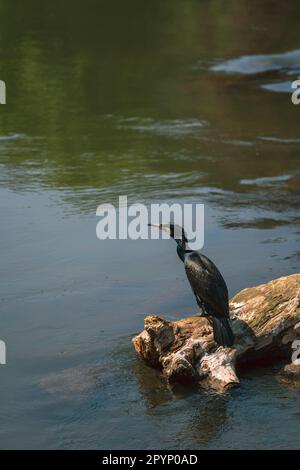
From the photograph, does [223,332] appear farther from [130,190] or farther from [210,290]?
[130,190]

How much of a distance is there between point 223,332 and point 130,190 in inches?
224

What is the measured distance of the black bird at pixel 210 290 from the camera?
24.2 ft

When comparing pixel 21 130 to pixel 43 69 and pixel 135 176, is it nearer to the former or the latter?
pixel 135 176

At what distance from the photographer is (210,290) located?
296 inches

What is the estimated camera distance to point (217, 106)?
17562 mm

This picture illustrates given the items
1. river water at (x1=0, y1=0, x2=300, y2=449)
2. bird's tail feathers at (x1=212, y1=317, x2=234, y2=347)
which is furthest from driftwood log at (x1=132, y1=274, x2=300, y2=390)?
river water at (x1=0, y1=0, x2=300, y2=449)

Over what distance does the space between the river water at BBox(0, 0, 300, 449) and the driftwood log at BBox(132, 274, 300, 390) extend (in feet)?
0.55

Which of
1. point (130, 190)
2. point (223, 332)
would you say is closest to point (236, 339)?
point (223, 332)

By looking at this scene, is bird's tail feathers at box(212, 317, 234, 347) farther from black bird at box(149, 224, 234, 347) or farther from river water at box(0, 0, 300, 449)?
river water at box(0, 0, 300, 449)

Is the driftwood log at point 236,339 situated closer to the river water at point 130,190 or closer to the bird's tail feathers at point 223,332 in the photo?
the bird's tail feathers at point 223,332

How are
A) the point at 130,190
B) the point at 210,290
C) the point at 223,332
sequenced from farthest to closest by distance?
1. the point at 130,190
2. the point at 210,290
3. the point at 223,332

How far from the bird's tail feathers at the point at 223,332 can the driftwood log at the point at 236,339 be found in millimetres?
59

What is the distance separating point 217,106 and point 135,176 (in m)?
4.58

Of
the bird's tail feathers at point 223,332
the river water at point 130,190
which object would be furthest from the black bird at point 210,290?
the river water at point 130,190
